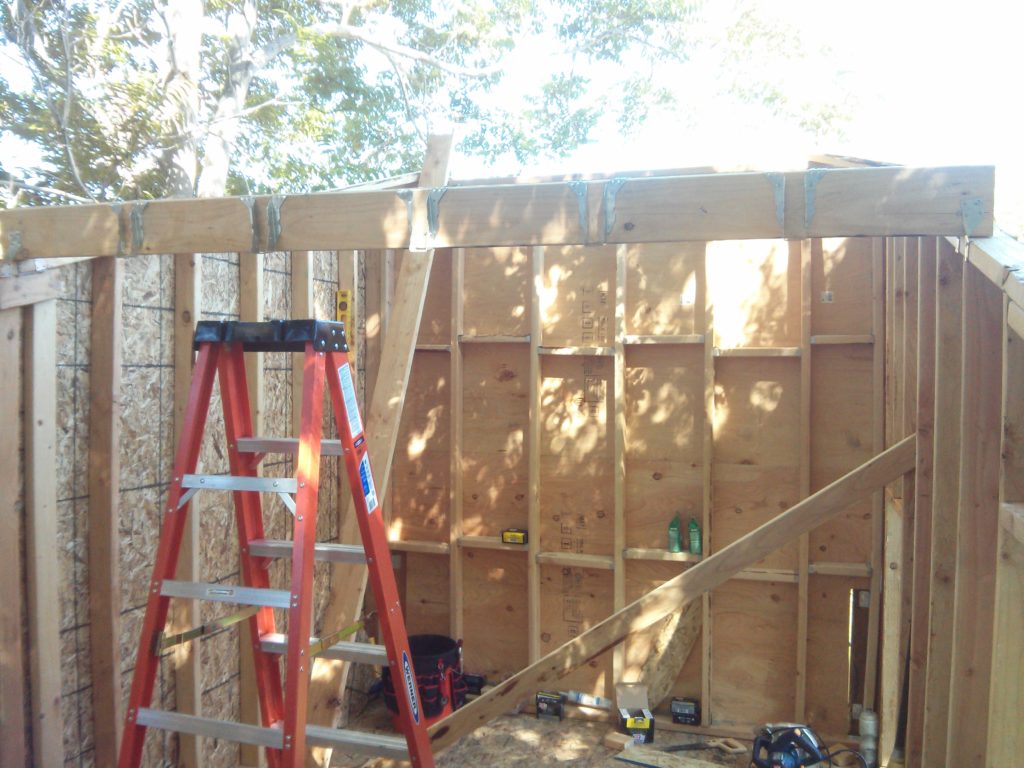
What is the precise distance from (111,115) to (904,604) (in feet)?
31.2

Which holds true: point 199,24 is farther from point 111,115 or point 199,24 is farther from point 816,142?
point 816,142

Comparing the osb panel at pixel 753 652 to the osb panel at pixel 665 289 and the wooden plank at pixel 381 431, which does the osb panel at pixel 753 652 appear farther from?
the wooden plank at pixel 381 431

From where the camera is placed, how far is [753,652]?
4734 millimetres

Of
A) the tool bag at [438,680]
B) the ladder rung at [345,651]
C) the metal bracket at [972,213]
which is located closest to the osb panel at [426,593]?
the tool bag at [438,680]

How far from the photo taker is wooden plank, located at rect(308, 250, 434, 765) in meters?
3.44

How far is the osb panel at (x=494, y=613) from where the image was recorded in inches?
204

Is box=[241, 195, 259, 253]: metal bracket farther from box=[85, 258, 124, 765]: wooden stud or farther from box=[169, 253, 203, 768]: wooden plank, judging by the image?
box=[169, 253, 203, 768]: wooden plank

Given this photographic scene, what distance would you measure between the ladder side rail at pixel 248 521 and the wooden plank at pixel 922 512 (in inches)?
87.6

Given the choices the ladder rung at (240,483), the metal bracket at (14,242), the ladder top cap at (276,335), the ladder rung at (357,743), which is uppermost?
the metal bracket at (14,242)

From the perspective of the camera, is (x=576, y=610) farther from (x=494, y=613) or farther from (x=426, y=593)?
(x=426, y=593)

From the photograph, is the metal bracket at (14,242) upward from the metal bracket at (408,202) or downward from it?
downward

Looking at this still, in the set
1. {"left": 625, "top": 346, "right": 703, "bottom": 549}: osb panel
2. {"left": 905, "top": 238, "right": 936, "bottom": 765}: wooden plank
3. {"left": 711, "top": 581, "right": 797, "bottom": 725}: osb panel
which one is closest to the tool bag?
{"left": 625, "top": 346, "right": 703, "bottom": 549}: osb panel

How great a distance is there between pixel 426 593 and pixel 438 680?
779 millimetres

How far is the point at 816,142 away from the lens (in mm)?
13750
